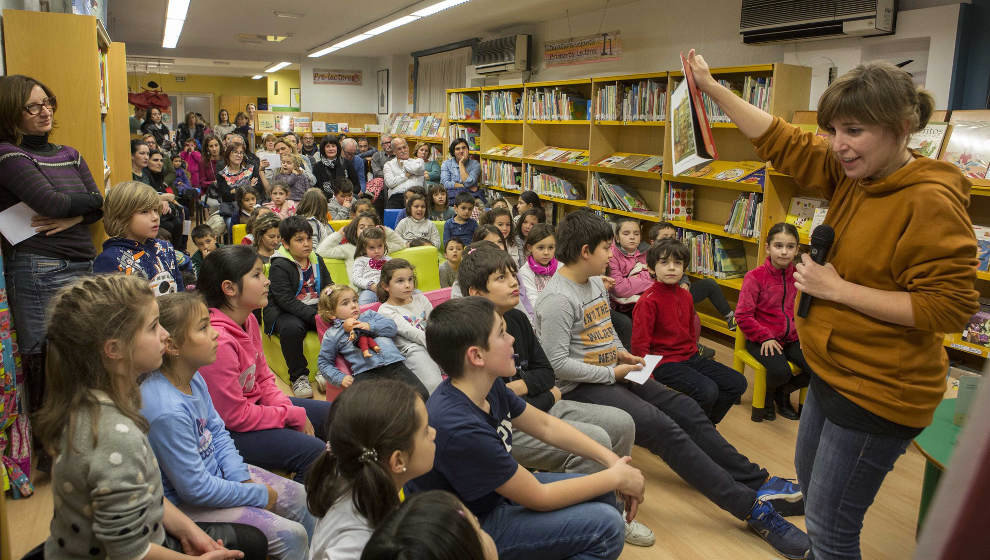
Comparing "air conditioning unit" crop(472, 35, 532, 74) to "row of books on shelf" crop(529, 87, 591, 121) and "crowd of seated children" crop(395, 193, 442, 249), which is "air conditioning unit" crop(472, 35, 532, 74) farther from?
"crowd of seated children" crop(395, 193, 442, 249)

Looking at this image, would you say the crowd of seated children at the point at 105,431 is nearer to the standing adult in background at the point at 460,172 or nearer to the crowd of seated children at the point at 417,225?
the crowd of seated children at the point at 417,225

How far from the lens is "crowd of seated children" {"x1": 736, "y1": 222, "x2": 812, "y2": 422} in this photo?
3.70 meters

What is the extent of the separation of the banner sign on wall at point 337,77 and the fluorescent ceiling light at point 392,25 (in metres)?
3.97

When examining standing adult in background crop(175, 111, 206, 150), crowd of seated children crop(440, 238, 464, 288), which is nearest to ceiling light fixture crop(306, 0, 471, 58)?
standing adult in background crop(175, 111, 206, 150)

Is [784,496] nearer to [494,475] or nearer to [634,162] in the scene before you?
[494,475]

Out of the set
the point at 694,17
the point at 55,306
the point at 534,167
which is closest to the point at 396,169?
the point at 534,167

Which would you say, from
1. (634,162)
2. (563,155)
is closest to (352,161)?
(563,155)

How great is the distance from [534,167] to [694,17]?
232 centimetres

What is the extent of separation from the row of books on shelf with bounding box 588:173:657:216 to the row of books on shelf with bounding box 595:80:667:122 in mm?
572

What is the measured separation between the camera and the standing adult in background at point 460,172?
7.52 m

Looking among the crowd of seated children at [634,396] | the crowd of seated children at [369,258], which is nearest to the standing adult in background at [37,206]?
the crowd of seated children at [369,258]

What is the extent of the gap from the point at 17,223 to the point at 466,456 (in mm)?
2216

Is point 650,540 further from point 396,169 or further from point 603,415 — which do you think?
point 396,169

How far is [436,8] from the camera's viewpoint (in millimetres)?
6996
